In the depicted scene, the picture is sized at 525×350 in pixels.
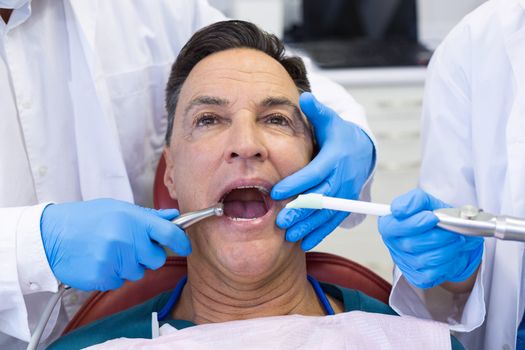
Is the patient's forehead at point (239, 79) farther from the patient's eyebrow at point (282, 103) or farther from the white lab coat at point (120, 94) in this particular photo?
the white lab coat at point (120, 94)

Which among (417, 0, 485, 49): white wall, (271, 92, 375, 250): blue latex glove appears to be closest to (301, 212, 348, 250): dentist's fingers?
(271, 92, 375, 250): blue latex glove

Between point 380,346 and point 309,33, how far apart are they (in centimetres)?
262

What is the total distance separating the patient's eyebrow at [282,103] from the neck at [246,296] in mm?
308

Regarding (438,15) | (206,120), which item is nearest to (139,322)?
(206,120)

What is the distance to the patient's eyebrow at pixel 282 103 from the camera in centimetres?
148

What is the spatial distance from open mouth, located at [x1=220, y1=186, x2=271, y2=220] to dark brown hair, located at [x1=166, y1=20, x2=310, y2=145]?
221mm

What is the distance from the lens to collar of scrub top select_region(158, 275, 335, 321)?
1.52 m

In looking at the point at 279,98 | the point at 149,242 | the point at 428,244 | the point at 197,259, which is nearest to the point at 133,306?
the point at 197,259

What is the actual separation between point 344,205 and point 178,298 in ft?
1.80

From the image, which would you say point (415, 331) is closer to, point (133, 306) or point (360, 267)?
point (360, 267)

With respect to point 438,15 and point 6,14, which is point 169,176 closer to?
point 6,14

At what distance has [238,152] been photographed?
54.0 inches

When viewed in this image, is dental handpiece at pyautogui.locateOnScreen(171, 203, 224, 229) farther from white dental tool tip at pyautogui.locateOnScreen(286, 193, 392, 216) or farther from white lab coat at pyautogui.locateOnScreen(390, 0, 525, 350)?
white lab coat at pyautogui.locateOnScreen(390, 0, 525, 350)

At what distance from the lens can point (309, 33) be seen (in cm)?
370
